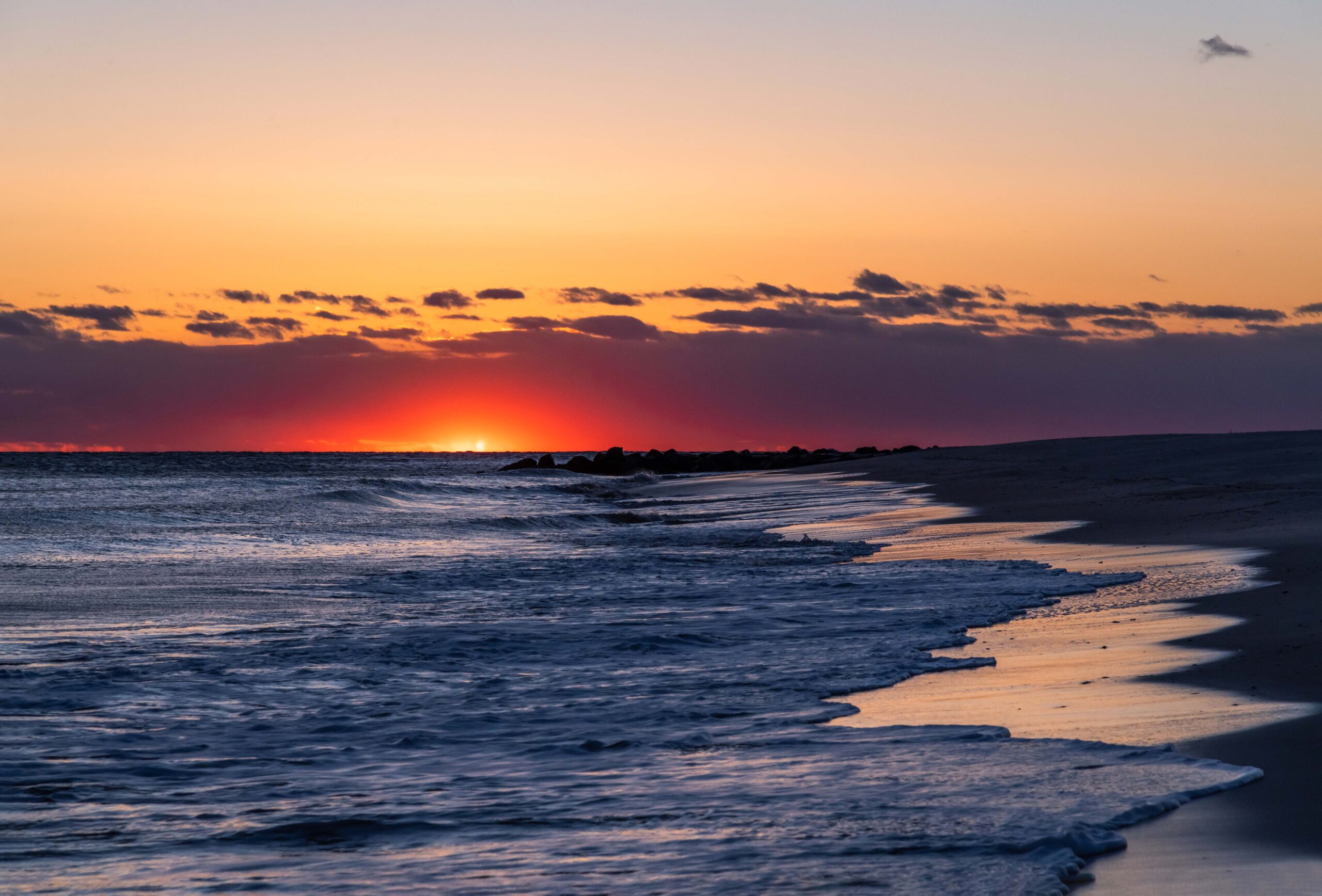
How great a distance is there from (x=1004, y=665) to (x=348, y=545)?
45.2 feet

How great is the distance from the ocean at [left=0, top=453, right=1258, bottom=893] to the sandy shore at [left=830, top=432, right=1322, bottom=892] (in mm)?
199

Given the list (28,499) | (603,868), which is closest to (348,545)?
(603,868)

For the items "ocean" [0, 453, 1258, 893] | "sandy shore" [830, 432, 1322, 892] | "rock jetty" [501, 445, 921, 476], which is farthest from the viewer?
"rock jetty" [501, 445, 921, 476]

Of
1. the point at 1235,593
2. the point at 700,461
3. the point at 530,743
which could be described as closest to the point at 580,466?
the point at 700,461

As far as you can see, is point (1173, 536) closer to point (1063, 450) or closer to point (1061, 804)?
point (1061, 804)

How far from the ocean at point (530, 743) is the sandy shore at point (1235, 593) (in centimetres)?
20

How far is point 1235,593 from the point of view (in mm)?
8922

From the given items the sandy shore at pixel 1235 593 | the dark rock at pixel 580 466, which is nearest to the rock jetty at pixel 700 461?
the dark rock at pixel 580 466

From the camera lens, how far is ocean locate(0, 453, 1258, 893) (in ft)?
12.4

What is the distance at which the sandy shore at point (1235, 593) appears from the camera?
3.55m

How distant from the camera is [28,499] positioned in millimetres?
32281

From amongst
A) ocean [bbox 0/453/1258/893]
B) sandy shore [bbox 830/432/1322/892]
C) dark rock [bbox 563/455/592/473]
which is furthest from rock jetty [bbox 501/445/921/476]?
ocean [bbox 0/453/1258/893]

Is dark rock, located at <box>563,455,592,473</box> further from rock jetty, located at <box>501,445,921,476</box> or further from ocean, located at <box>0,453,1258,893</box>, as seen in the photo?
ocean, located at <box>0,453,1258,893</box>

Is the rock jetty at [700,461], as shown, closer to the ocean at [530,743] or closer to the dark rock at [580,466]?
the dark rock at [580,466]
